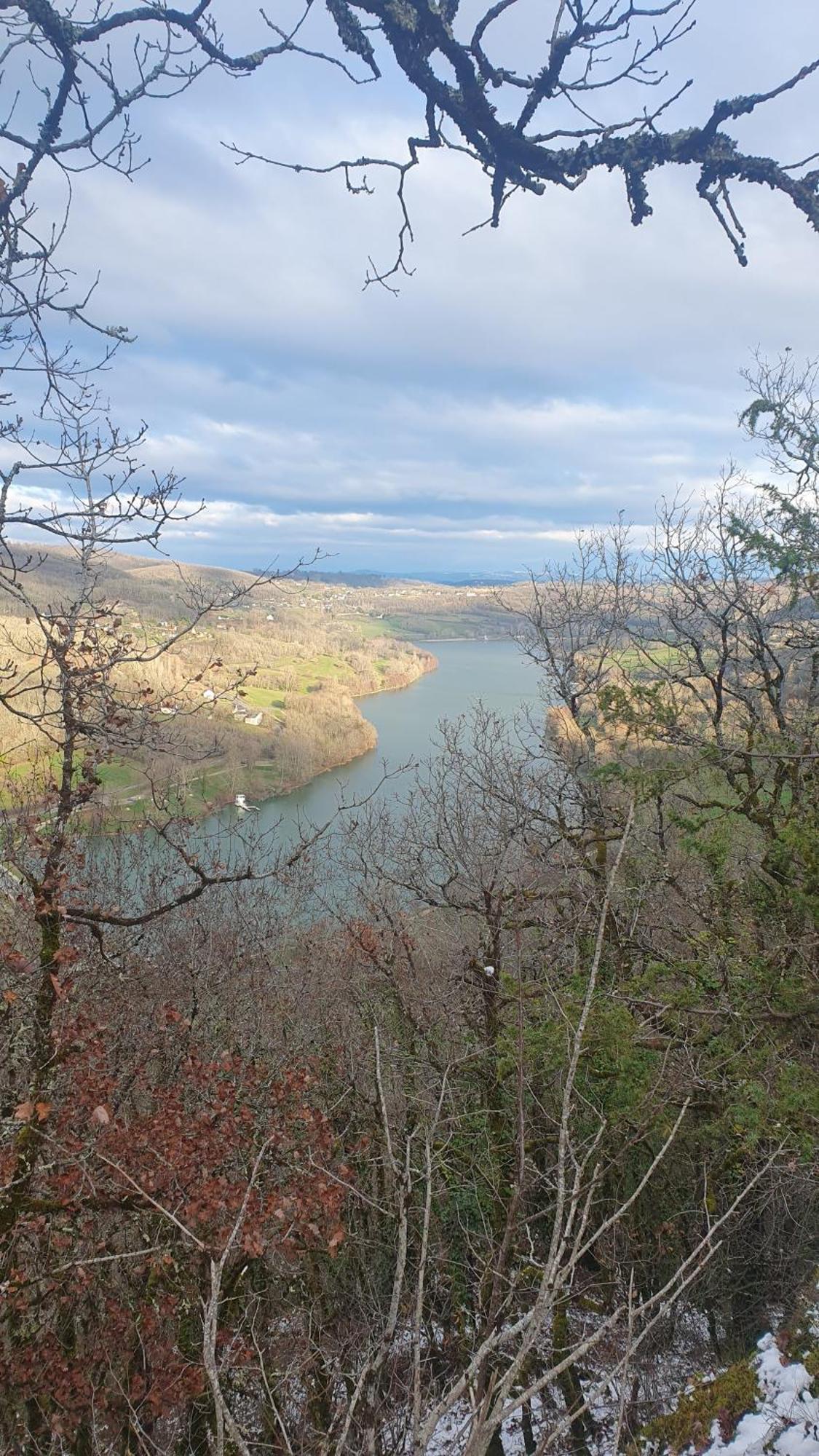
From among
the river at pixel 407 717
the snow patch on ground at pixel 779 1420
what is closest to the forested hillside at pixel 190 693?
the river at pixel 407 717

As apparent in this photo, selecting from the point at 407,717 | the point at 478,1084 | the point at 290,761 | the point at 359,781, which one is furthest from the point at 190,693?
the point at 407,717

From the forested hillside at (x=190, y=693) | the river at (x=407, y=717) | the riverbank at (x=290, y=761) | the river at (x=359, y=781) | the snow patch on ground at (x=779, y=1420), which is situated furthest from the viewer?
the river at (x=407, y=717)

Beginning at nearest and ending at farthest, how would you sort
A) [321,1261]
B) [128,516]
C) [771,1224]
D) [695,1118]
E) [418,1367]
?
[418,1367], [128,516], [695,1118], [771,1224], [321,1261]

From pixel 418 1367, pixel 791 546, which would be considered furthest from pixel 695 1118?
pixel 418 1367

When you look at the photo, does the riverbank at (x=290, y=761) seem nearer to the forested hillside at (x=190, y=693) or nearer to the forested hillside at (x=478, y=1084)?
the forested hillside at (x=190, y=693)

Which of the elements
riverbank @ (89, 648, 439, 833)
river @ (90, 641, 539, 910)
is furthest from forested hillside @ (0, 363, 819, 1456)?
riverbank @ (89, 648, 439, 833)

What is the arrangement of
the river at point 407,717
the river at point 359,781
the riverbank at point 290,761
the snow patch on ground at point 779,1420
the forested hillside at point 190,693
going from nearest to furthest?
the forested hillside at point 190,693 < the snow patch on ground at point 779,1420 < the river at point 359,781 < the riverbank at point 290,761 < the river at point 407,717

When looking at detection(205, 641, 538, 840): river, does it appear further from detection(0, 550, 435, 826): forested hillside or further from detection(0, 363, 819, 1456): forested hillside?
detection(0, 363, 819, 1456): forested hillside

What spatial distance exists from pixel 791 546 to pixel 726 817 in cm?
292

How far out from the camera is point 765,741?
6.50 metres

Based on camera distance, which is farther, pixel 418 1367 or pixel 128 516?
pixel 128 516

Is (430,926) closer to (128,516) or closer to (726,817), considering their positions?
(726,817)

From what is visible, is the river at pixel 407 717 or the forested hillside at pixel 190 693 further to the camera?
the river at pixel 407 717

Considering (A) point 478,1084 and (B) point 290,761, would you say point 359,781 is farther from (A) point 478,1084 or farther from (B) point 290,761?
(A) point 478,1084
